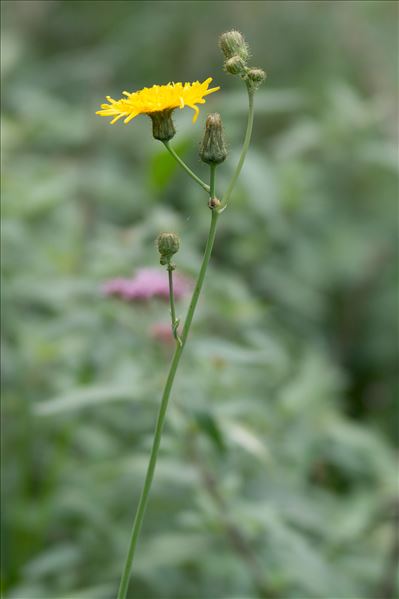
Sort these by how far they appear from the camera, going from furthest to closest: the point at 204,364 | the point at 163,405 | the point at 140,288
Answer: the point at 204,364, the point at 140,288, the point at 163,405

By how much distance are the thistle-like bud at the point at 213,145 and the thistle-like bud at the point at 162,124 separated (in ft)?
0.15

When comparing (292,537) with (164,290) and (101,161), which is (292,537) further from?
(101,161)

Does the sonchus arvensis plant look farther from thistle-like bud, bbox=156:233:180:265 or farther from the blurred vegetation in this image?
the blurred vegetation

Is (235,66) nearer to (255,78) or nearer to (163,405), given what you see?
(255,78)

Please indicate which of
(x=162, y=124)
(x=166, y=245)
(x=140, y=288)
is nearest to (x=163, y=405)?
(x=166, y=245)

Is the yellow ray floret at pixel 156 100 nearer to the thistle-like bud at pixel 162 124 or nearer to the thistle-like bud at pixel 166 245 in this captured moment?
the thistle-like bud at pixel 162 124

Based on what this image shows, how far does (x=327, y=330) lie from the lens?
2840 millimetres

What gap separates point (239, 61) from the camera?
0.95 m

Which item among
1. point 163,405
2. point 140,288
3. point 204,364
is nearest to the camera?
point 163,405

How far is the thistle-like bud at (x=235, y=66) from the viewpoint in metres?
0.94

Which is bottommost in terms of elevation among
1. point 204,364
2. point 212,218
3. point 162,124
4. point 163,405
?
point 163,405

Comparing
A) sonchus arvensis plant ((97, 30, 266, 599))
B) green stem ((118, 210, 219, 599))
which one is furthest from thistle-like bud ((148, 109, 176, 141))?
green stem ((118, 210, 219, 599))

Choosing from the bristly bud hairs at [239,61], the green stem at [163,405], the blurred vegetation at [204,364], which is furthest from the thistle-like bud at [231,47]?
the blurred vegetation at [204,364]

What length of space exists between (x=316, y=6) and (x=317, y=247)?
57.4 inches
